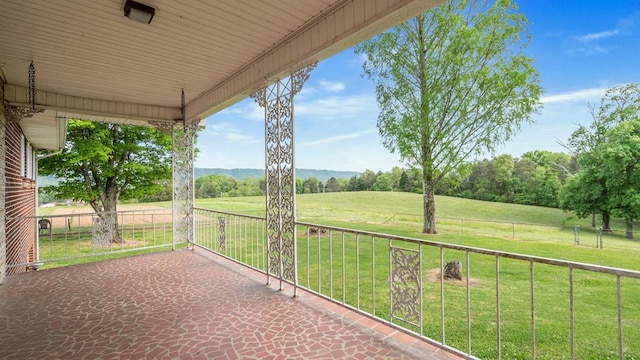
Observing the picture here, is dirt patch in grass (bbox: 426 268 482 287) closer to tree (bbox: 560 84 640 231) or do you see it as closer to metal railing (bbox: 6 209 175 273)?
metal railing (bbox: 6 209 175 273)

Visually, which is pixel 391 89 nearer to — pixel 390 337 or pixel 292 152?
pixel 292 152

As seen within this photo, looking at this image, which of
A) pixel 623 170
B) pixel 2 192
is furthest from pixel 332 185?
pixel 2 192

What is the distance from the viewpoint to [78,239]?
5.64 metres

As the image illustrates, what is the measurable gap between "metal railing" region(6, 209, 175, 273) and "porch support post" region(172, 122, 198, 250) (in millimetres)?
305

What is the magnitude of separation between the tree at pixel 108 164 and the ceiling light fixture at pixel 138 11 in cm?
799

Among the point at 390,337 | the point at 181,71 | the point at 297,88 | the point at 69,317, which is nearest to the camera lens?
the point at 390,337

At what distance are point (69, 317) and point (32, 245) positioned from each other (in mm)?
7870

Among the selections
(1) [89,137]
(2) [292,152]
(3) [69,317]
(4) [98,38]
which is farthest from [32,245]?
(2) [292,152]

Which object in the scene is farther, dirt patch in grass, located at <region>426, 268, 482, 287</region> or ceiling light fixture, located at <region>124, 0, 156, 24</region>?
dirt patch in grass, located at <region>426, 268, 482, 287</region>

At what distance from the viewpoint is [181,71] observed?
3.99 meters

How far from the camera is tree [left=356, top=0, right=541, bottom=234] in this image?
10414mm

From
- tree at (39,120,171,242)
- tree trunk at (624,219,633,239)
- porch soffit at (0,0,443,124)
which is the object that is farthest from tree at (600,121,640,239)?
tree at (39,120,171,242)

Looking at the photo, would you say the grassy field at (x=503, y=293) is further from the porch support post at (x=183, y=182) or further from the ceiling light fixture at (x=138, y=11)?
the ceiling light fixture at (x=138, y=11)

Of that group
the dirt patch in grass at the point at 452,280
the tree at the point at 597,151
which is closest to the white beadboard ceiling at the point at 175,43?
the dirt patch in grass at the point at 452,280
